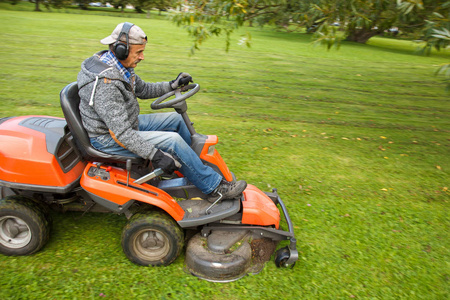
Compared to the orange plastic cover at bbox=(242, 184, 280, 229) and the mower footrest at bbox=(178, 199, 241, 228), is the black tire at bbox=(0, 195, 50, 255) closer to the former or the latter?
the mower footrest at bbox=(178, 199, 241, 228)

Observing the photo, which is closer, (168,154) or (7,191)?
(168,154)

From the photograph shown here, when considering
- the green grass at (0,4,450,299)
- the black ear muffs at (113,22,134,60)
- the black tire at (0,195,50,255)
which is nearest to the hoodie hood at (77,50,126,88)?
the black ear muffs at (113,22,134,60)

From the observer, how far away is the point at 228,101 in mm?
8062

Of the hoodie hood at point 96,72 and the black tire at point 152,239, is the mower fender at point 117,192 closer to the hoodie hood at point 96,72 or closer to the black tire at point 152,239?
the black tire at point 152,239

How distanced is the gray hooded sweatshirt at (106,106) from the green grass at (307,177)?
0.99 metres

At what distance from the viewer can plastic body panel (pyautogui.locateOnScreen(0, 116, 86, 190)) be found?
285 cm

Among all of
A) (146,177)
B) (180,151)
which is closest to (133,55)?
(180,151)

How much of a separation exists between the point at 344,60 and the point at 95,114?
13777 millimetres

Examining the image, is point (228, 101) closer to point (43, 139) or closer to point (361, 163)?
point (361, 163)

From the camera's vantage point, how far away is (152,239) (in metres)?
3.03

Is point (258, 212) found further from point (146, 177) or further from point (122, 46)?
point (122, 46)

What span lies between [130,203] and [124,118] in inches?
26.0

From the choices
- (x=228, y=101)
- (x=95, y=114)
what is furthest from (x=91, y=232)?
(x=228, y=101)

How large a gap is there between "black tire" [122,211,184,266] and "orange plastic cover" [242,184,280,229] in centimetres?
56
